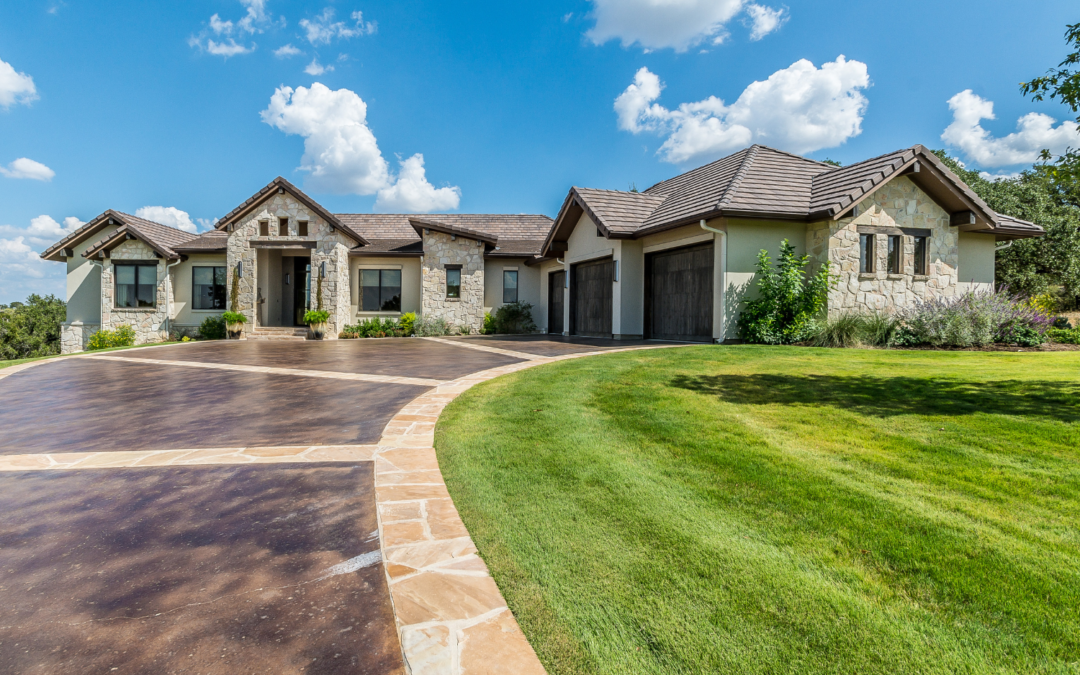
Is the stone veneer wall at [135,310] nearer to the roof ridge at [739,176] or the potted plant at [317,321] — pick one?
the potted plant at [317,321]

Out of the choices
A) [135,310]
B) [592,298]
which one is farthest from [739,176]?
[135,310]

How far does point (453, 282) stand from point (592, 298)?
22.4ft

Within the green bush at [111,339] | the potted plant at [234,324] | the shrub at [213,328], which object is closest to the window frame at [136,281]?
the green bush at [111,339]

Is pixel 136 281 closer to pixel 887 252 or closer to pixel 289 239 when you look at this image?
pixel 289 239

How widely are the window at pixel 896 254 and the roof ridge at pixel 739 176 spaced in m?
4.23

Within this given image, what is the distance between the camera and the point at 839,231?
12.4 m

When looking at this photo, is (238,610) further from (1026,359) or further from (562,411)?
(1026,359)

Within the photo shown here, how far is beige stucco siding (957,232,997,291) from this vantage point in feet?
46.9

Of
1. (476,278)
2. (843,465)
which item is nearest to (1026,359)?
(843,465)

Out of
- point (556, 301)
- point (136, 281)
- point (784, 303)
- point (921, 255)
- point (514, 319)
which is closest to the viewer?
point (784, 303)

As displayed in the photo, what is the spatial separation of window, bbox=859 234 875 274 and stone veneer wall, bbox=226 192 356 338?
18220 millimetres

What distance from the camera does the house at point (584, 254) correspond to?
41.3 ft

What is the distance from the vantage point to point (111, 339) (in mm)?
20000

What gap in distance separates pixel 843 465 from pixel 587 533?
2.06 meters
